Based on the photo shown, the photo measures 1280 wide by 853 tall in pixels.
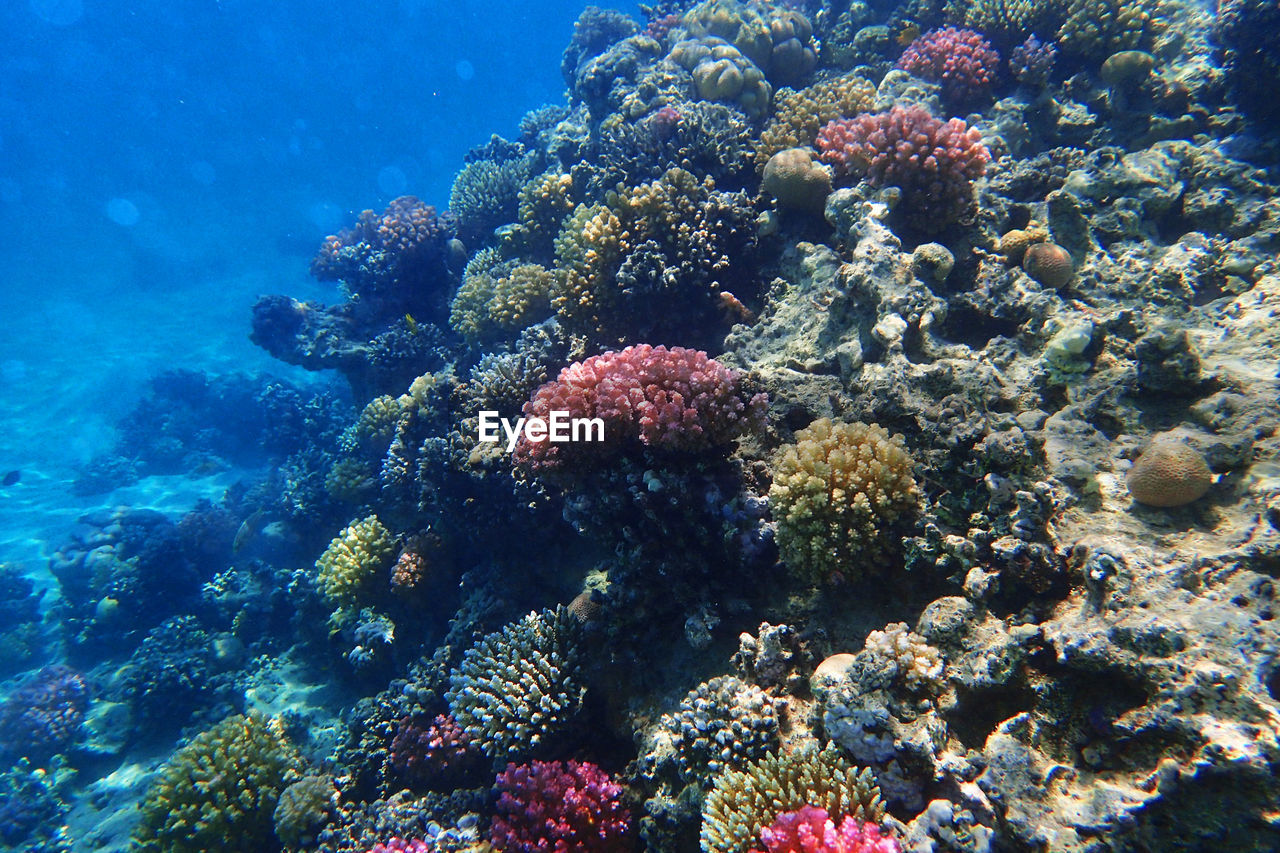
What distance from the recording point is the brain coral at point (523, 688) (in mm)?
4398

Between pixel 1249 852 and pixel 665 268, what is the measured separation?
5.70 metres

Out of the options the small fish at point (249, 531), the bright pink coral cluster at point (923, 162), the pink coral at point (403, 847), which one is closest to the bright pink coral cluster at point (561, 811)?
the pink coral at point (403, 847)

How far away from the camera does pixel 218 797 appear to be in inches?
220

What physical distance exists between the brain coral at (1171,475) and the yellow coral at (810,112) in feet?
17.3

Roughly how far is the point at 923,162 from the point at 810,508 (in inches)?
164

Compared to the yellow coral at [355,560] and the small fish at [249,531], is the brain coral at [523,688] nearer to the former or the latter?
the yellow coral at [355,560]

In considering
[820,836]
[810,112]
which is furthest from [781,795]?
[810,112]

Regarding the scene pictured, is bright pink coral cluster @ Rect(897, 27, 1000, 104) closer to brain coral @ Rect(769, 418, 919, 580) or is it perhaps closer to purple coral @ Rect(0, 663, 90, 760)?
brain coral @ Rect(769, 418, 919, 580)

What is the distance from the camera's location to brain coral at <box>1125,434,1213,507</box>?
3.05 meters

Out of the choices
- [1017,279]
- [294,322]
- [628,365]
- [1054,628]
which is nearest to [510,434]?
[628,365]

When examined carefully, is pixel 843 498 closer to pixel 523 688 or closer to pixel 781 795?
pixel 781 795

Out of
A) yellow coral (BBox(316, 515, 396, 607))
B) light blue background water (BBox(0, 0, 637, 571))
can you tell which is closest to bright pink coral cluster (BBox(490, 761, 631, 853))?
yellow coral (BBox(316, 515, 396, 607))

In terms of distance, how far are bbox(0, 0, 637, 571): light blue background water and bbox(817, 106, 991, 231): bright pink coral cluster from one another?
2215 cm

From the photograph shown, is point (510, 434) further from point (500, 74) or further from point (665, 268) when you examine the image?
point (500, 74)
